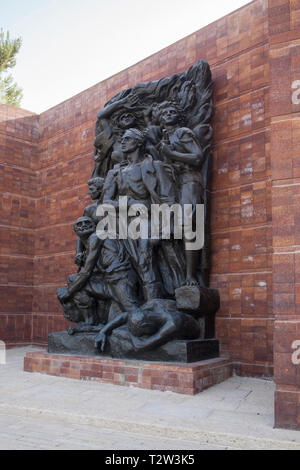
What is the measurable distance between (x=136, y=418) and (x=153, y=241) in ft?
8.05

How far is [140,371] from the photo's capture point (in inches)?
197

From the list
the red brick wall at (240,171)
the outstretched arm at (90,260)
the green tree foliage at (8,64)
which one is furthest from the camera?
the green tree foliage at (8,64)

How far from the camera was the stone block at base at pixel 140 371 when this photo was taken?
468cm

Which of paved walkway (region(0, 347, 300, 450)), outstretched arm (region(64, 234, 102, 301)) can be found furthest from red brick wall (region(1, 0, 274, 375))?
outstretched arm (region(64, 234, 102, 301))

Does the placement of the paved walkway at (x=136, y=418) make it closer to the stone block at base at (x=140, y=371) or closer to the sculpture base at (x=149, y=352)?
the stone block at base at (x=140, y=371)

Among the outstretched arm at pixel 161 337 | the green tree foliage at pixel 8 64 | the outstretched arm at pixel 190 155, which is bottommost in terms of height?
the outstretched arm at pixel 161 337

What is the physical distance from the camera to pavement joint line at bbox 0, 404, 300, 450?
10.4ft

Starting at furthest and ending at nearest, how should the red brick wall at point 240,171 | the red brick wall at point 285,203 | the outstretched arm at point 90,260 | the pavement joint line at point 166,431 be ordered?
the outstretched arm at point 90,260, the red brick wall at point 240,171, the red brick wall at point 285,203, the pavement joint line at point 166,431

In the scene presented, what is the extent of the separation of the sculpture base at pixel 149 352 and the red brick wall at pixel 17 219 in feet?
9.18

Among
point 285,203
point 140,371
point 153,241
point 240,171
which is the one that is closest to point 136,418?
point 140,371

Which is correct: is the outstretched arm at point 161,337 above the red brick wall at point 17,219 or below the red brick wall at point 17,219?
below

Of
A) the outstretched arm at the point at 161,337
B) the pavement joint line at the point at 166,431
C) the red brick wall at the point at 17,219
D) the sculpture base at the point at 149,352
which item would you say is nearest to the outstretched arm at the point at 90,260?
the sculpture base at the point at 149,352

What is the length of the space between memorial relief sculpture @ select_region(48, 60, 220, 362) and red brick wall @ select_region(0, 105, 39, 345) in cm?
267

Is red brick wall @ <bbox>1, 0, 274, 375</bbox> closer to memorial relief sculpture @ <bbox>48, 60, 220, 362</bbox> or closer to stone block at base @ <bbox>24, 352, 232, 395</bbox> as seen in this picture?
memorial relief sculpture @ <bbox>48, 60, 220, 362</bbox>
